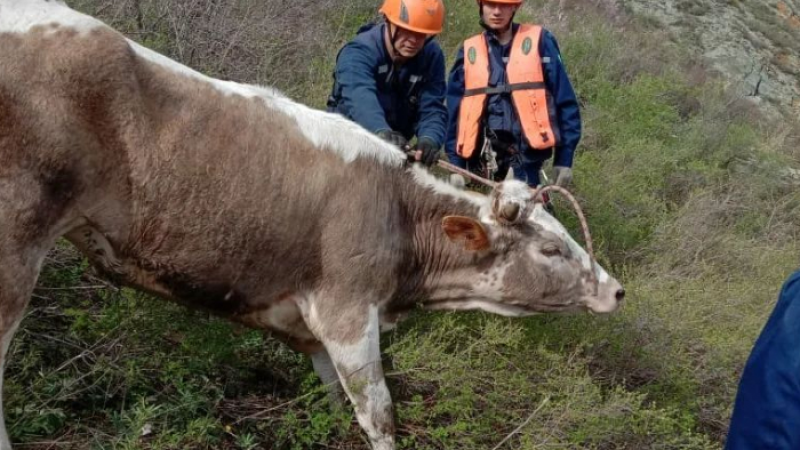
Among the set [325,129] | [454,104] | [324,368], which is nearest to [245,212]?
[325,129]

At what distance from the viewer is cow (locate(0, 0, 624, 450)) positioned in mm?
3660

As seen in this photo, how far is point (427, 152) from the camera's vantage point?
4.98 metres

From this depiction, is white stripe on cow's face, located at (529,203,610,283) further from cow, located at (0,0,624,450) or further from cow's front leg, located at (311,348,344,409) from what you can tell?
cow's front leg, located at (311,348,344,409)

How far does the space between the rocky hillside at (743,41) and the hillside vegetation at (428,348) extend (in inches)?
338

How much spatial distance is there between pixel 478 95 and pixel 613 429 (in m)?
2.72

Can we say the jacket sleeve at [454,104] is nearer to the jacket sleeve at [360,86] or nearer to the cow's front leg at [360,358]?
the jacket sleeve at [360,86]

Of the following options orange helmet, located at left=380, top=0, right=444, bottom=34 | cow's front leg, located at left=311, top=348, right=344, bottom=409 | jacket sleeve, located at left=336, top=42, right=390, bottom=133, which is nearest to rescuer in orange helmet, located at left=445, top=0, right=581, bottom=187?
orange helmet, located at left=380, top=0, right=444, bottom=34

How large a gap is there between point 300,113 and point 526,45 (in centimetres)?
234

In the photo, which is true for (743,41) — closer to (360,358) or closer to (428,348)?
(428,348)

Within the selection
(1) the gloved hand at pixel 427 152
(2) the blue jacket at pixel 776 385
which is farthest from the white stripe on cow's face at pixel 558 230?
(2) the blue jacket at pixel 776 385

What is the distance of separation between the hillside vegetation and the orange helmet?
6.30ft

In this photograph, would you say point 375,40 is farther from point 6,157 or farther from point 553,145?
point 6,157

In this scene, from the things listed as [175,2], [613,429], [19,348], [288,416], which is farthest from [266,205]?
[175,2]

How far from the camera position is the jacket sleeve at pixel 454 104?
650 cm
